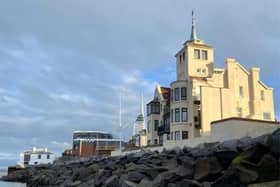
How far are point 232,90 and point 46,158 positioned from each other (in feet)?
196

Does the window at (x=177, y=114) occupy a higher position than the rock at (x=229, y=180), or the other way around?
the window at (x=177, y=114)

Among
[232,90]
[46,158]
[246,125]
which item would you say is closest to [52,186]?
[246,125]

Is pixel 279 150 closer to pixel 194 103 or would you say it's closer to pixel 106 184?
pixel 106 184

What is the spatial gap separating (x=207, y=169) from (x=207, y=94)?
3006cm

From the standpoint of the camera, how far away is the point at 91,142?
80938mm

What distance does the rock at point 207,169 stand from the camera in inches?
441

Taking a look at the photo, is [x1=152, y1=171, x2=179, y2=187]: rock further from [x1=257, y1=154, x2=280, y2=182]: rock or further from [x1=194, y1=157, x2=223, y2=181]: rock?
[x1=257, y1=154, x2=280, y2=182]: rock

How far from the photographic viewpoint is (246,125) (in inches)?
910

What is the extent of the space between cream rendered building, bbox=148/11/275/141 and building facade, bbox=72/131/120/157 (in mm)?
27514

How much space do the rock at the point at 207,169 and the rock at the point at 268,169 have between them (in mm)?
1432

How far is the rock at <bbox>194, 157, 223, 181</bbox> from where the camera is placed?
36.7ft

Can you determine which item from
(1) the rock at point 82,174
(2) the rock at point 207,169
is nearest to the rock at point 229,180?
(2) the rock at point 207,169

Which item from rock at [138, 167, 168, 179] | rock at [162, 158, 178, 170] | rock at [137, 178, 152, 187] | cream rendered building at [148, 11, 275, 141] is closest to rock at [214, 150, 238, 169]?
rock at [137, 178, 152, 187]

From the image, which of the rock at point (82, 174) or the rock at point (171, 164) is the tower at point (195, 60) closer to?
the rock at point (82, 174)
